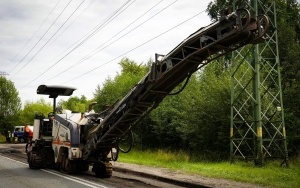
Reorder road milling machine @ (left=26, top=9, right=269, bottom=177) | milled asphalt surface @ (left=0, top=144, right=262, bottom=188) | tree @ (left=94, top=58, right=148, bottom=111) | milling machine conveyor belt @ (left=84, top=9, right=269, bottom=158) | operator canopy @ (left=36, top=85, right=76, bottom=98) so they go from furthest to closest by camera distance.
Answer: tree @ (left=94, top=58, right=148, bottom=111) < operator canopy @ (left=36, top=85, right=76, bottom=98) < milled asphalt surface @ (left=0, top=144, right=262, bottom=188) < road milling machine @ (left=26, top=9, right=269, bottom=177) < milling machine conveyor belt @ (left=84, top=9, right=269, bottom=158)

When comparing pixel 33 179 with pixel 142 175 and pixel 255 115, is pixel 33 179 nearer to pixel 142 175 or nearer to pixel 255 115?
pixel 142 175

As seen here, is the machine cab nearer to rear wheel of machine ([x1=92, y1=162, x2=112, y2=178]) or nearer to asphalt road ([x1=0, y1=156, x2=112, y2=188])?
asphalt road ([x1=0, y1=156, x2=112, y2=188])

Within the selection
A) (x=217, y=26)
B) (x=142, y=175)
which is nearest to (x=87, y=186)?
(x=142, y=175)

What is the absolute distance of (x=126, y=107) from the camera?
11914 millimetres

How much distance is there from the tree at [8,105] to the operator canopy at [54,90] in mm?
50615

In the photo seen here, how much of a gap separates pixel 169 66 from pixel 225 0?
26379 mm

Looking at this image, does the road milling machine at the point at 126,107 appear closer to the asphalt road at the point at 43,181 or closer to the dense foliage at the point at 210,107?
the asphalt road at the point at 43,181

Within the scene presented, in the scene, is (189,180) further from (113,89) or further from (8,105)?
(8,105)

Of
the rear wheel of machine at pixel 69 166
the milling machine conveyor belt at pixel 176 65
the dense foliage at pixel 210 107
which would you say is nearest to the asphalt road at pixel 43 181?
the rear wheel of machine at pixel 69 166

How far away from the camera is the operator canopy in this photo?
53.6 ft

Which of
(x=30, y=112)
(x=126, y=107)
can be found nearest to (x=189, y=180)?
(x=126, y=107)

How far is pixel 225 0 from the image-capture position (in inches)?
1350

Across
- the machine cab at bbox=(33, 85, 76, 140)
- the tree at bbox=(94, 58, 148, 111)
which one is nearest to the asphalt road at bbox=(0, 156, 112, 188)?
the machine cab at bbox=(33, 85, 76, 140)

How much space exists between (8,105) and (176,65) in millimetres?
66636
